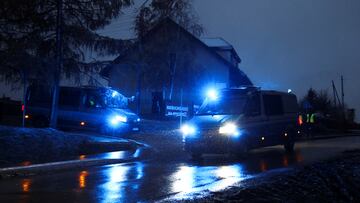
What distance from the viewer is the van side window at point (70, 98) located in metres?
27.0

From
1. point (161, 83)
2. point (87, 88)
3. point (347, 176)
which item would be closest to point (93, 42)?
point (87, 88)

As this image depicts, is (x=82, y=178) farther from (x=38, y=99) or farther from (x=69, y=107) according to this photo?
(x=38, y=99)

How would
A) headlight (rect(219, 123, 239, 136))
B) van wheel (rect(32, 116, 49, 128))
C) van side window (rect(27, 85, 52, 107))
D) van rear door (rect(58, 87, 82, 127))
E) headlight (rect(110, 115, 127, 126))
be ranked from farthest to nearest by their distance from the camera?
van wheel (rect(32, 116, 49, 128)) < van side window (rect(27, 85, 52, 107)) < van rear door (rect(58, 87, 82, 127)) < headlight (rect(110, 115, 127, 126)) < headlight (rect(219, 123, 239, 136))

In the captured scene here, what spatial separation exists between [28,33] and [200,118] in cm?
902

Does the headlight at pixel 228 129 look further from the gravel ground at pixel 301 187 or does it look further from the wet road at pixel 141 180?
the gravel ground at pixel 301 187

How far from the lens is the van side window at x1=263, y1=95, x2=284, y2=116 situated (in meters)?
19.0

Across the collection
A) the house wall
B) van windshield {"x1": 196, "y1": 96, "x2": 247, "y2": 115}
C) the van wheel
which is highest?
the house wall

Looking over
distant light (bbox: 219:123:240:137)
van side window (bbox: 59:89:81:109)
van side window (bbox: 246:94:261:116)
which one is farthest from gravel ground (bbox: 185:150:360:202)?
van side window (bbox: 59:89:81:109)

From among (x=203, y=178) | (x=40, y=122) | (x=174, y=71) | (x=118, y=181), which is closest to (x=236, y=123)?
→ (x=203, y=178)

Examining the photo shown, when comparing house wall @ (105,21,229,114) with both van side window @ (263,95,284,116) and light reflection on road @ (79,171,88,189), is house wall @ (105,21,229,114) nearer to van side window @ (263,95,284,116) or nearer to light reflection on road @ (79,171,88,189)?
van side window @ (263,95,284,116)

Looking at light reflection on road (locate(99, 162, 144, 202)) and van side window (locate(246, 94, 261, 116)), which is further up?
van side window (locate(246, 94, 261, 116))

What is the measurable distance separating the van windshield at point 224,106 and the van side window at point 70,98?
1036cm

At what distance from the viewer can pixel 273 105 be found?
19.5 m

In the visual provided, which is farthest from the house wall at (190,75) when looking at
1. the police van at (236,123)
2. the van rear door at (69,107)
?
the police van at (236,123)
